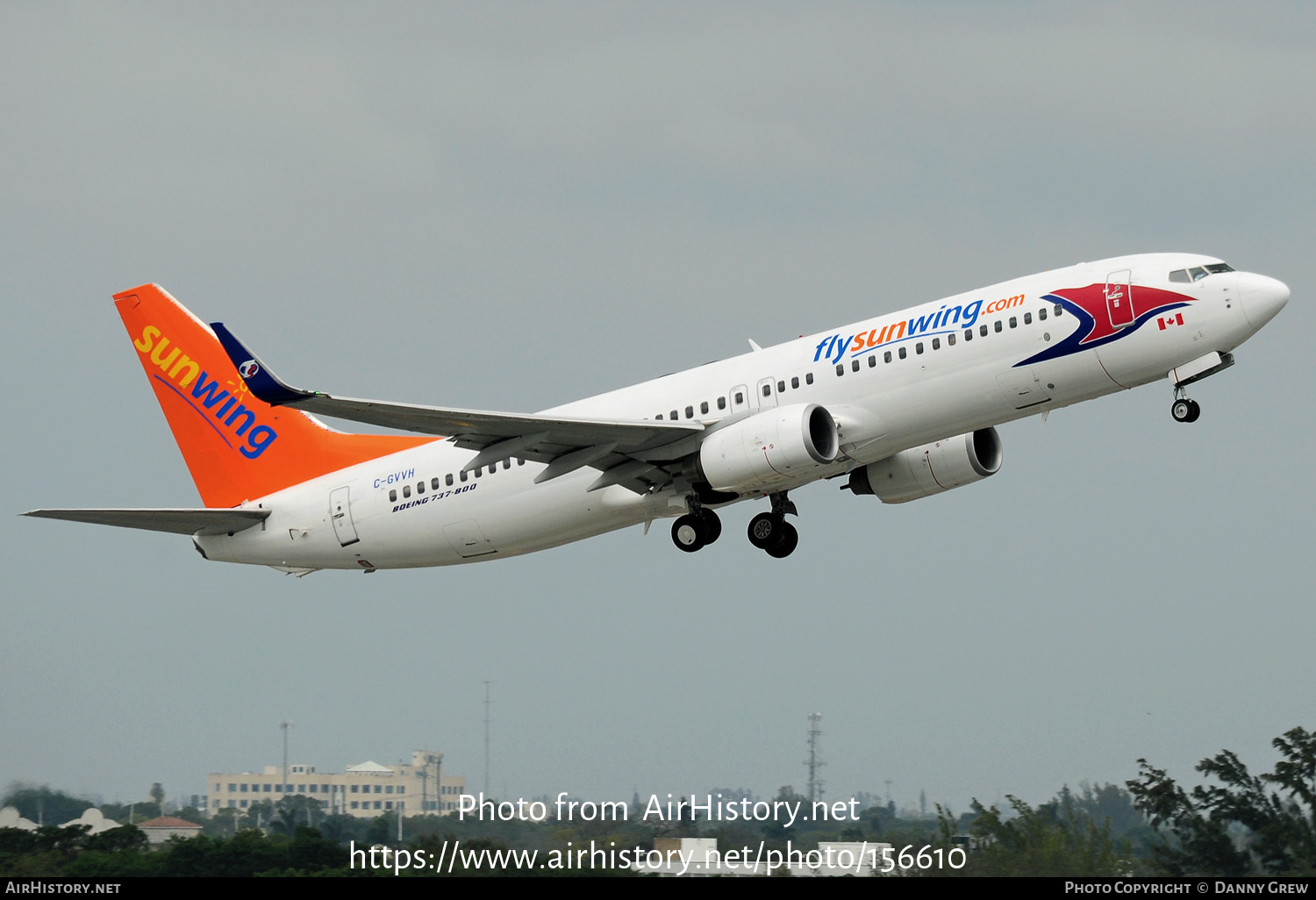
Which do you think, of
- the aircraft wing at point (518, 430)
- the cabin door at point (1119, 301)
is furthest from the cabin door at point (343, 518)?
the cabin door at point (1119, 301)

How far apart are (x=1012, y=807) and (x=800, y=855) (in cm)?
588

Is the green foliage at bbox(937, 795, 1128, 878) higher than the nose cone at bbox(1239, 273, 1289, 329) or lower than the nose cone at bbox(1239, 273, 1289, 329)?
lower

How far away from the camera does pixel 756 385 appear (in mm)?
40875

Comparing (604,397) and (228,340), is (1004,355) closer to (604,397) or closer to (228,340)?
(604,397)

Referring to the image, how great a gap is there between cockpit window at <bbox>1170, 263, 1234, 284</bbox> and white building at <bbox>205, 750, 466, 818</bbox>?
80.6 feet

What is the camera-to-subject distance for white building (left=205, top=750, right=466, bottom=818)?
5081 centimetres

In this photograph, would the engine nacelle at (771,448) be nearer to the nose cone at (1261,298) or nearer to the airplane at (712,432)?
the airplane at (712,432)

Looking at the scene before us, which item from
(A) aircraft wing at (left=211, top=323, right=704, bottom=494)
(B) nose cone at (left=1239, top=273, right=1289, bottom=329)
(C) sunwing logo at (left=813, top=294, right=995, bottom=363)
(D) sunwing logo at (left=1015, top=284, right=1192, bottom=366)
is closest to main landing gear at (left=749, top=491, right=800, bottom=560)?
(A) aircraft wing at (left=211, top=323, right=704, bottom=494)

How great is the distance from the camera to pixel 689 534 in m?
42.9

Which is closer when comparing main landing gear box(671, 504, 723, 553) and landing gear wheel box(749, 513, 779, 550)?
main landing gear box(671, 504, 723, 553)

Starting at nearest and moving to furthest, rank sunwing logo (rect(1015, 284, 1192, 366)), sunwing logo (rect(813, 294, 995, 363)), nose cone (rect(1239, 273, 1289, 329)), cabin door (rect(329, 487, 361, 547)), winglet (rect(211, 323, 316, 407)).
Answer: winglet (rect(211, 323, 316, 407))
nose cone (rect(1239, 273, 1289, 329))
sunwing logo (rect(1015, 284, 1192, 366))
sunwing logo (rect(813, 294, 995, 363))
cabin door (rect(329, 487, 361, 547))

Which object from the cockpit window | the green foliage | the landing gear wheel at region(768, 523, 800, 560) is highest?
the cockpit window

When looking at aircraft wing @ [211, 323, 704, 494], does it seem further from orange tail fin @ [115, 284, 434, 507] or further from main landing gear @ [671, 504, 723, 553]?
orange tail fin @ [115, 284, 434, 507]

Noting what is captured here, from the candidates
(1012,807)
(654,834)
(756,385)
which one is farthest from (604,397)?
(1012,807)
